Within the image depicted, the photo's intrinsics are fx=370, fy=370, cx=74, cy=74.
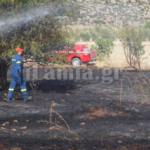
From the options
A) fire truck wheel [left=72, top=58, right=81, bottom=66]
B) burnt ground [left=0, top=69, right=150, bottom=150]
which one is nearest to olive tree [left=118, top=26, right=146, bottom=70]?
fire truck wheel [left=72, top=58, right=81, bottom=66]

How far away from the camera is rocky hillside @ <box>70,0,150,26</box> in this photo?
72438 mm

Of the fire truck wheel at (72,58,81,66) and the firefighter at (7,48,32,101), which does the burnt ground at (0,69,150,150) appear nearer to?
the firefighter at (7,48,32,101)

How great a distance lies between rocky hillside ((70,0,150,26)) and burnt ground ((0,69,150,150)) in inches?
2355

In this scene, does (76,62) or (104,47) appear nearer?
(76,62)

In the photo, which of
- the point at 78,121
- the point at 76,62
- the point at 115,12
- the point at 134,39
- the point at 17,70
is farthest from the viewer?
the point at 115,12

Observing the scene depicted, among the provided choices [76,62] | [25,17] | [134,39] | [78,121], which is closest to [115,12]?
[76,62]

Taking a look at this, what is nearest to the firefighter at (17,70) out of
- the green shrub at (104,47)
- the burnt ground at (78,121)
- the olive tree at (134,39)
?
the burnt ground at (78,121)

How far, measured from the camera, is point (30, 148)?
7.24m

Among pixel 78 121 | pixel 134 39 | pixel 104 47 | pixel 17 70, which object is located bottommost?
pixel 78 121

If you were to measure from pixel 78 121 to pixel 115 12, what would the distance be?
66805 millimetres

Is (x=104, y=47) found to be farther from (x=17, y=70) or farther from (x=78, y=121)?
(x=78, y=121)

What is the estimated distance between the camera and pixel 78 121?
9562 millimetres

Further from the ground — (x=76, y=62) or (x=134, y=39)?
(x=134, y=39)

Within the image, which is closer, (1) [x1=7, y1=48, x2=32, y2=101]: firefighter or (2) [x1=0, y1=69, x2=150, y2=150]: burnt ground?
(2) [x1=0, y1=69, x2=150, y2=150]: burnt ground
